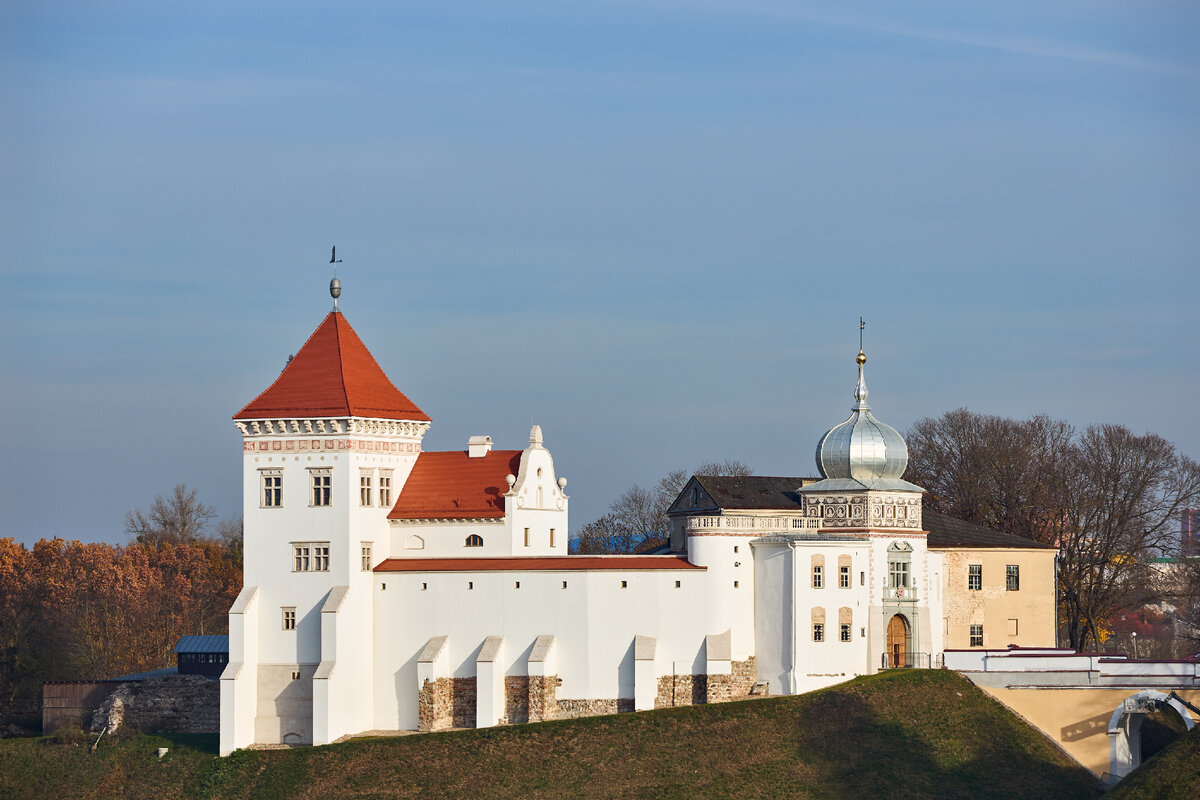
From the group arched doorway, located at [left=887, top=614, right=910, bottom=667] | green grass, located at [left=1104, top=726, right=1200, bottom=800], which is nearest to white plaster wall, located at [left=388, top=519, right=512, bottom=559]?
arched doorway, located at [left=887, top=614, right=910, bottom=667]

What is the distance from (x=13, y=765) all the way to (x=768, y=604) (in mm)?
24956

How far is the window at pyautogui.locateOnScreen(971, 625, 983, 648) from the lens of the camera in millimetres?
64812

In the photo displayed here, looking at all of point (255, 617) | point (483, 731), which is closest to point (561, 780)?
point (483, 731)

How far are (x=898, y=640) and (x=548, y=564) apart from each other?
1169 centimetres

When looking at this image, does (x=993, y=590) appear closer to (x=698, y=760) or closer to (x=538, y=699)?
(x=698, y=760)

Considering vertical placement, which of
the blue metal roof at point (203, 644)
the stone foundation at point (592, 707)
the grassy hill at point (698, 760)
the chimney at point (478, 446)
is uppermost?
the chimney at point (478, 446)

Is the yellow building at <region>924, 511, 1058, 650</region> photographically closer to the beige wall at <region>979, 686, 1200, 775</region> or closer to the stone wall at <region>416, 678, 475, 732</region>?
the beige wall at <region>979, 686, 1200, 775</region>

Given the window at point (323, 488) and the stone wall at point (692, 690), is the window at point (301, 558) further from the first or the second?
the stone wall at point (692, 690)

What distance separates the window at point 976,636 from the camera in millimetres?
64812

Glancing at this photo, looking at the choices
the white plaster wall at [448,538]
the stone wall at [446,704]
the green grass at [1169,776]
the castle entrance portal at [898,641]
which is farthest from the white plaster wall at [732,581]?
the green grass at [1169,776]

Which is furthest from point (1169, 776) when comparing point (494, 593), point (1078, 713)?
point (494, 593)

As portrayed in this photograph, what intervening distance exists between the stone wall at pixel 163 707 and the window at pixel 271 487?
6845 mm

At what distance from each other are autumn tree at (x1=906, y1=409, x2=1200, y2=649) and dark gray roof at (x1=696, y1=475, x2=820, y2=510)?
41.3 feet

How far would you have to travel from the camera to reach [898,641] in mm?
59250
